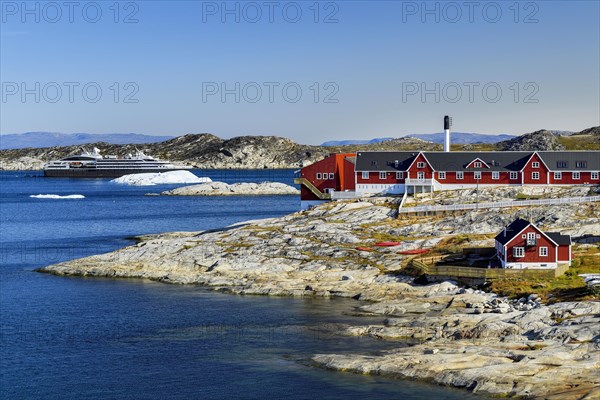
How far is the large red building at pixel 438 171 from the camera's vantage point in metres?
98.6

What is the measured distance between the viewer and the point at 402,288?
228 ft

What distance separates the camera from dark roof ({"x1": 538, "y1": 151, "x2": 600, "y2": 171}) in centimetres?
9781

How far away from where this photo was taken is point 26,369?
51969 mm

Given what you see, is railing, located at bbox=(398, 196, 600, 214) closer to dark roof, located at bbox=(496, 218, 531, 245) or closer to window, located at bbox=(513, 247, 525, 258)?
dark roof, located at bbox=(496, 218, 531, 245)

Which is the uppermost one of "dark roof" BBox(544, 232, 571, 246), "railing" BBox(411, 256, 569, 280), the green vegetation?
"dark roof" BBox(544, 232, 571, 246)

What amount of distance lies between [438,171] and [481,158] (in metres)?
5.57

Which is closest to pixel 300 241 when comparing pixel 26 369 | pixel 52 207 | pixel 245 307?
pixel 245 307

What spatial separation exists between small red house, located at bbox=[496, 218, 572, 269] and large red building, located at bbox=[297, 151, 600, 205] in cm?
3222

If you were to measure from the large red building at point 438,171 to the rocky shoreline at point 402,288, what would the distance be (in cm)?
559

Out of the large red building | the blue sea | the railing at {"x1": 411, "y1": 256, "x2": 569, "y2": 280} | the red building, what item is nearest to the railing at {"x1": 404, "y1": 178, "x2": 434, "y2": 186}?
the large red building

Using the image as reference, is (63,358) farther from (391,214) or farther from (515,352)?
(391,214)

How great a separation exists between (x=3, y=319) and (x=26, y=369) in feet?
50.2

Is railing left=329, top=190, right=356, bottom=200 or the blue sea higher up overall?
railing left=329, top=190, right=356, bottom=200

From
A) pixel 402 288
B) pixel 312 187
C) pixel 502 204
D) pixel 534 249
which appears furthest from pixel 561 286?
pixel 312 187
